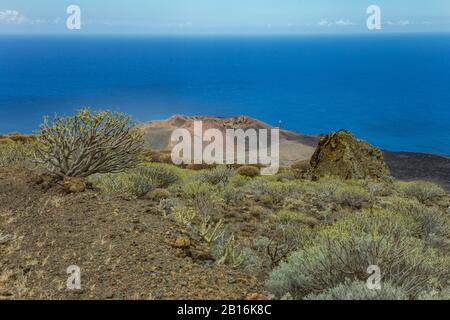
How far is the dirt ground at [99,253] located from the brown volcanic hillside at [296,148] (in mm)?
19374

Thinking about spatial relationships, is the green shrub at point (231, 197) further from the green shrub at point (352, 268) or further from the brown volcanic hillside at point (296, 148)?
the brown volcanic hillside at point (296, 148)

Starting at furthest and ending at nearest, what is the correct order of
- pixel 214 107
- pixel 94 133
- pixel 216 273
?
pixel 214 107 < pixel 94 133 < pixel 216 273

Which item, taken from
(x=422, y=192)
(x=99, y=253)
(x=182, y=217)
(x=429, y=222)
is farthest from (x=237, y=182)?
(x=99, y=253)

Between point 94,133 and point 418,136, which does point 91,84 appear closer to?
point 418,136

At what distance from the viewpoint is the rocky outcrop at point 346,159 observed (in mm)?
15879

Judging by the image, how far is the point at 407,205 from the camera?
373 inches

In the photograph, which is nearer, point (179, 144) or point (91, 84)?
point (179, 144)

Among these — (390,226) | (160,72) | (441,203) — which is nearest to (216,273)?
(390,226)

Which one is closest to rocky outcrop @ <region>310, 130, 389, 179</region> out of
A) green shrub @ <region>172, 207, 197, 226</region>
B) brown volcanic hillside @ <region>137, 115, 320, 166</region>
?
green shrub @ <region>172, 207, 197, 226</region>

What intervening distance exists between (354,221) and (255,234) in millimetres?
1633

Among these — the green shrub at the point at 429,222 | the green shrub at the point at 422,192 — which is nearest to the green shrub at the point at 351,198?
the green shrub at the point at 429,222
